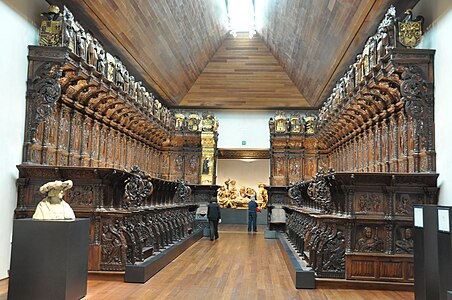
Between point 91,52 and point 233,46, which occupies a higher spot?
point 233,46

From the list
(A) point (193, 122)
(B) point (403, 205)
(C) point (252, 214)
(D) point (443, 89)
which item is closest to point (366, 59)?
(D) point (443, 89)

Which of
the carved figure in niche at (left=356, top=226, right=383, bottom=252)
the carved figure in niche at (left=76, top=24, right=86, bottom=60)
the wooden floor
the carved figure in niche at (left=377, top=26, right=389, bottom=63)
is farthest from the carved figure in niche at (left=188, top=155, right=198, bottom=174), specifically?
the carved figure in niche at (left=356, top=226, right=383, bottom=252)

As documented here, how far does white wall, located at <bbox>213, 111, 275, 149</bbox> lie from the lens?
19906 mm

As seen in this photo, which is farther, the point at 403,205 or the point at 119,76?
the point at 119,76

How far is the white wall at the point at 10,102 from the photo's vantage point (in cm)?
722

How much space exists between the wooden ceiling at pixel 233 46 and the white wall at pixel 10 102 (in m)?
1.99

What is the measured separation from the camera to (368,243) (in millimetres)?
6625

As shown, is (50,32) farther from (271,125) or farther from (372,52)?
(271,125)

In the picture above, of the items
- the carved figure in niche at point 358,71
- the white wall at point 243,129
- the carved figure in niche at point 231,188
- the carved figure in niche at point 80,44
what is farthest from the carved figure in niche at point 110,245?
the carved figure in niche at point 231,188

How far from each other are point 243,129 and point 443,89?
13.1m

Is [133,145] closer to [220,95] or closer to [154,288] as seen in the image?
[220,95]

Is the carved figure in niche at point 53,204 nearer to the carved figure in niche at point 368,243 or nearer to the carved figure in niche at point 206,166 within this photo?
the carved figure in niche at point 368,243

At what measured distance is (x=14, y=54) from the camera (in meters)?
7.57

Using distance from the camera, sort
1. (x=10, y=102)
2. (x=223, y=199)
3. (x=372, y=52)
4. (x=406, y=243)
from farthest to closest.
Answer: (x=223, y=199), (x=372, y=52), (x=10, y=102), (x=406, y=243)
